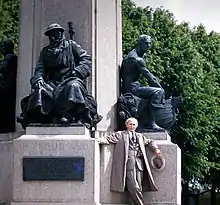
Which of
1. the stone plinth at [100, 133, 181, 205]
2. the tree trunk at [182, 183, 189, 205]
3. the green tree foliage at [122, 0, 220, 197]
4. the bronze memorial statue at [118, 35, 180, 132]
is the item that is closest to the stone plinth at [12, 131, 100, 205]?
the stone plinth at [100, 133, 181, 205]

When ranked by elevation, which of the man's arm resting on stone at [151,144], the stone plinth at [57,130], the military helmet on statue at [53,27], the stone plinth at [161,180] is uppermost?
the military helmet on statue at [53,27]

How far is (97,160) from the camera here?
42.9 ft

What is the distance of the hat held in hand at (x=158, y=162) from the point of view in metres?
13.5

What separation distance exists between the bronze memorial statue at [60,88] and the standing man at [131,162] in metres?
0.60

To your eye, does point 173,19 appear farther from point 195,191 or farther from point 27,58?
point 27,58

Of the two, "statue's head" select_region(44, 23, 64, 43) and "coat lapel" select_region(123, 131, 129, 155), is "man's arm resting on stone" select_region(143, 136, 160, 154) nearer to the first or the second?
"coat lapel" select_region(123, 131, 129, 155)

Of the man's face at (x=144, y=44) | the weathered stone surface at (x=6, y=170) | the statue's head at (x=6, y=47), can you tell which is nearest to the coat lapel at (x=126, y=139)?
the man's face at (x=144, y=44)

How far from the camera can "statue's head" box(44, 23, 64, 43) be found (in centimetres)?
1334

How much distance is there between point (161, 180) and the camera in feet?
44.7

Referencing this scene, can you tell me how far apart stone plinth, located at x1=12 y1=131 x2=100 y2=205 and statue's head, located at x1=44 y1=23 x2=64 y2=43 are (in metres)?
1.77

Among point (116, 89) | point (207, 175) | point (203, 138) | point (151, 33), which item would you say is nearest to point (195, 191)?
point (207, 175)

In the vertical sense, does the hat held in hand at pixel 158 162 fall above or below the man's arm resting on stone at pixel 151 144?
below

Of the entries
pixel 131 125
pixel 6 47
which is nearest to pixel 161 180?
pixel 131 125

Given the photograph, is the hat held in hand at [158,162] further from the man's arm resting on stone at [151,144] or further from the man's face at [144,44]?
the man's face at [144,44]
